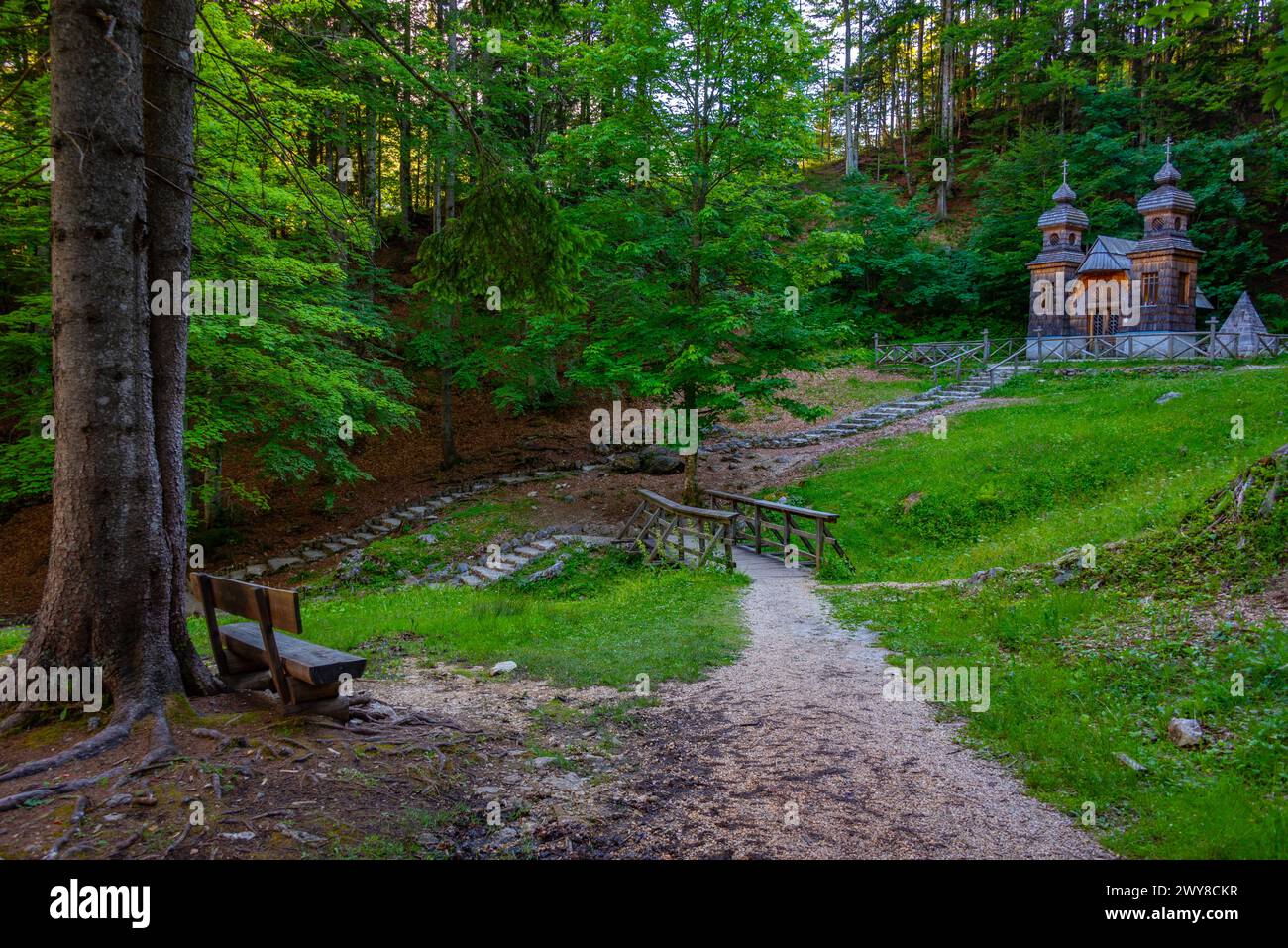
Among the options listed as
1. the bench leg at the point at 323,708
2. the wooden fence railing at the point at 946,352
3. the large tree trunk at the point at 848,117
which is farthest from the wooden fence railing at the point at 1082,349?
the bench leg at the point at 323,708

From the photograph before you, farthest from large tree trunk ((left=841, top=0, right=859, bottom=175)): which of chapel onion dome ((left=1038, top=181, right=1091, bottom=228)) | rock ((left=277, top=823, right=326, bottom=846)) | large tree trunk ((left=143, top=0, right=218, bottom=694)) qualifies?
rock ((left=277, top=823, right=326, bottom=846))

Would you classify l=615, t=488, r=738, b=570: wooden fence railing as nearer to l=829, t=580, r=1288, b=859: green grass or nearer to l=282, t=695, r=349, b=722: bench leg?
l=829, t=580, r=1288, b=859: green grass

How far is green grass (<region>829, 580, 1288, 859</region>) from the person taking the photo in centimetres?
373

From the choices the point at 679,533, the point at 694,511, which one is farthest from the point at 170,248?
the point at 679,533

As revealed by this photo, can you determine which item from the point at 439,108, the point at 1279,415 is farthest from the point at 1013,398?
the point at 439,108

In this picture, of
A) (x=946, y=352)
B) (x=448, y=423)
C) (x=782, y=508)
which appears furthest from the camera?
(x=946, y=352)

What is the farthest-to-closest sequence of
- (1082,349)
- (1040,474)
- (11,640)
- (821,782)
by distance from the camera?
1. (1082,349)
2. (1040,474)
3. (11,640)
4. (821,782)

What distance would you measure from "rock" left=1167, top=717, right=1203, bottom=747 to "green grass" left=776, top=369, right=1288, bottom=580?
5.54m

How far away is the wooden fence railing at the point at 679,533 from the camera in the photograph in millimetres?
13625

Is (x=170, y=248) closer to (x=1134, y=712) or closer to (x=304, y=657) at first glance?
(x=304, y=657)

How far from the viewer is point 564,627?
9.13 m

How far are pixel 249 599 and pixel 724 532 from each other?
35.7 feet

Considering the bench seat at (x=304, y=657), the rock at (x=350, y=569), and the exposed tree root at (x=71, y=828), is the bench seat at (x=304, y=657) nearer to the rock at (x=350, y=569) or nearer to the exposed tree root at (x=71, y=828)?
the exposed tree root at (x=71, y=828)

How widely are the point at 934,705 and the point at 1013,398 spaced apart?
768 inches
